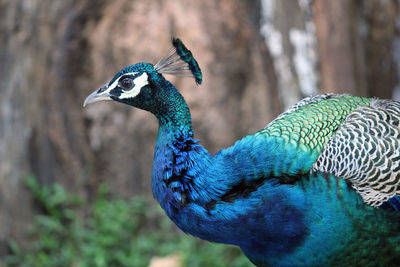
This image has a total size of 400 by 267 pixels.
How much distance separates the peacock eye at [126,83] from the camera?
186cm

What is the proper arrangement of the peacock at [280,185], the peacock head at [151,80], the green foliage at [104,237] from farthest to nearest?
1. the green foliage at [104,237]
2. the peacock head at [151,80]
3. the peacock at [280,185]

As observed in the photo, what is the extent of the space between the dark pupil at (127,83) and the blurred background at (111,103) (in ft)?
4.65

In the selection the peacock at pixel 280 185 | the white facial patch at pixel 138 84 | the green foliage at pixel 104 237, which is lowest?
the green foliage at pixel 104 237

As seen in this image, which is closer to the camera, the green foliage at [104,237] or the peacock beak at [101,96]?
the peacock beak at [101,96]

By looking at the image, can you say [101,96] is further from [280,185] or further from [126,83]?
[280,185]

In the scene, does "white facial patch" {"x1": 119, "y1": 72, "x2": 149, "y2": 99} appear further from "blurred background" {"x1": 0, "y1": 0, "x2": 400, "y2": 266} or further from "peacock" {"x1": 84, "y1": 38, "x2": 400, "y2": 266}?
"blurred background" {"x1": 0, "y1": 0, "x2": 400, "y2": 266}

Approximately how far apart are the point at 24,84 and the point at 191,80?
112cm

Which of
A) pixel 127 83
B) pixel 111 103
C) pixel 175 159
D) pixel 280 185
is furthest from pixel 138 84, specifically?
pixel 111 103

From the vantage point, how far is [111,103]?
3379mm

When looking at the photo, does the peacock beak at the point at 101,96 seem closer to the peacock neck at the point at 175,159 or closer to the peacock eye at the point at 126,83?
the peacock eye at the point at 126,83

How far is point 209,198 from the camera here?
171 centimetres

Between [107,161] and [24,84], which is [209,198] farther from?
[24,84]

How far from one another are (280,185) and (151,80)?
599 mm

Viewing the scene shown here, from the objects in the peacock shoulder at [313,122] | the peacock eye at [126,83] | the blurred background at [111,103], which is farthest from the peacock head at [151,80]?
the blurred background at [111,103]
